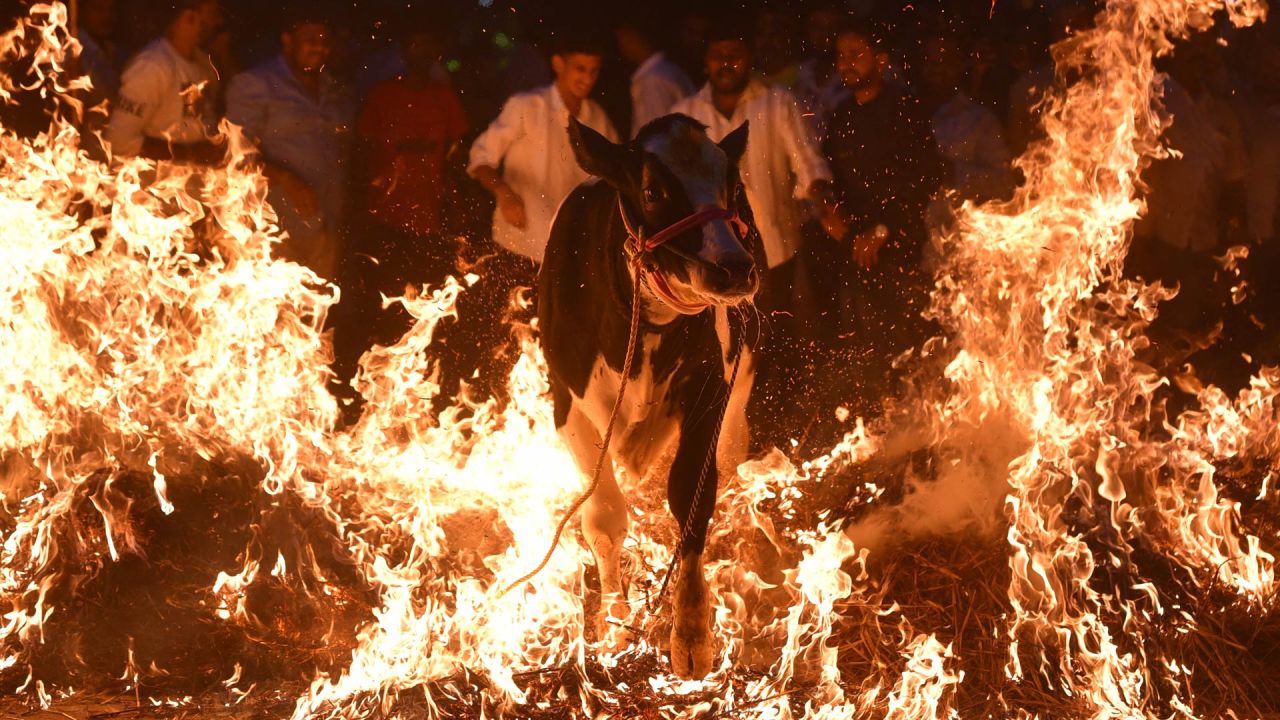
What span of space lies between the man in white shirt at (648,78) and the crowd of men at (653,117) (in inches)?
0.6

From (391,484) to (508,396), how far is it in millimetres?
906

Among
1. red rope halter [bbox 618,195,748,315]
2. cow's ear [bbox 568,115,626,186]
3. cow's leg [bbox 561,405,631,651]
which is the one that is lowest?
cow's leg [bbox 561,405,631,651]

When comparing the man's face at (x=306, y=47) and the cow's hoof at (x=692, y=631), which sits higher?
the man's face at (x=306, y=47)

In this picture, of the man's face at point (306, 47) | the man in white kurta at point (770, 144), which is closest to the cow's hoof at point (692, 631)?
the man in white kurta at point (770, 144)

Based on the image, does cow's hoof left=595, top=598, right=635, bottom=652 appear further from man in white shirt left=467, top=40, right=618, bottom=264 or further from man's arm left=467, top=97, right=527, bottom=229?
man's arm left=467, top=97, right=527, bottom=229

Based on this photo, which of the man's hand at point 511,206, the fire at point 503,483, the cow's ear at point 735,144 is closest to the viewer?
the cow's ear at point 735,144

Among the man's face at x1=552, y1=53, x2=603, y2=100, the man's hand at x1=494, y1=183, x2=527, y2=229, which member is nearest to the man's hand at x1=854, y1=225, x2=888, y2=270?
the man's face at x1=552, y1=53, x2=603, y2=100

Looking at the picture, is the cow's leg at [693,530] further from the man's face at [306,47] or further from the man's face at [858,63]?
the man's face at [306,47]

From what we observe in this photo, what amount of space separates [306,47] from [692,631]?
177 inches

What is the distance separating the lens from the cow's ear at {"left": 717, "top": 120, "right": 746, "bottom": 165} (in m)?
5.22

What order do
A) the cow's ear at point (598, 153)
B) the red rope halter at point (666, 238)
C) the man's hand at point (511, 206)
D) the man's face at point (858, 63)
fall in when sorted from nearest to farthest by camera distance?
the red rope halter at point (666, 238), the cow's ear at point (598, 153), the man's hand at point (511, 206), the man's face at point (858, 63)

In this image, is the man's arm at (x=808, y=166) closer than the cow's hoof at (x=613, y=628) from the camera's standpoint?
No

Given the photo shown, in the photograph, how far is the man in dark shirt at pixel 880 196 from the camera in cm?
724

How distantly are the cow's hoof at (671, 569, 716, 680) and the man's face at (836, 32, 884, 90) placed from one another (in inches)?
143
